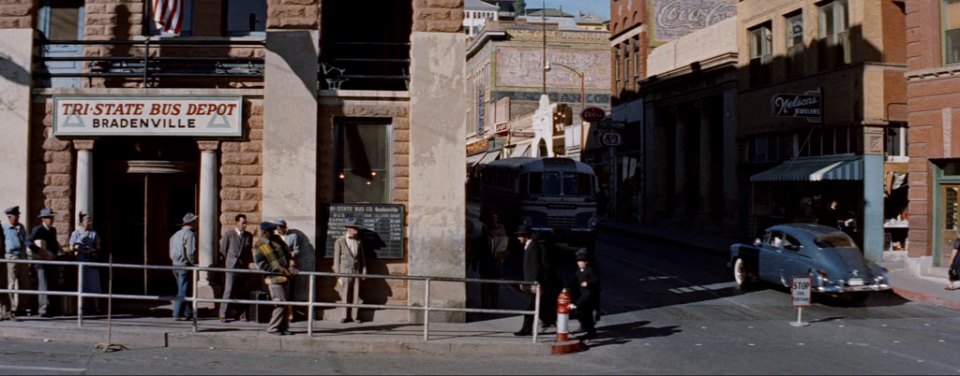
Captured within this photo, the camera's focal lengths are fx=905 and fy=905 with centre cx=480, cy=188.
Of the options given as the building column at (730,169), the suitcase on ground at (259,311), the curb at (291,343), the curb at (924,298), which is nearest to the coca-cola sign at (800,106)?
the building column at (730,169)

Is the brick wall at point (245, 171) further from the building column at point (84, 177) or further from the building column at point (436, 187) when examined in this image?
the building column at point (436, 187)

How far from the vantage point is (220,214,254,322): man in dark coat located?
14.7 metres

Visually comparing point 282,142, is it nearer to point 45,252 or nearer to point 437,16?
point 437,16

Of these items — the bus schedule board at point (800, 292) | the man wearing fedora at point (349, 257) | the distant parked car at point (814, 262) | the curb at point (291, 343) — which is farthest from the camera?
the distant parked car at point (814, 262)

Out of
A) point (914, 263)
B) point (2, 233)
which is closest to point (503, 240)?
point (2, 233)

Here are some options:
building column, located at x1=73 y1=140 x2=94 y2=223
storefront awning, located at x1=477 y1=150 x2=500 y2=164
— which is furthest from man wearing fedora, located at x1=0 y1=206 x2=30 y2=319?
storefront awning, located at x1=477 y1=150 x2=500 y2=164

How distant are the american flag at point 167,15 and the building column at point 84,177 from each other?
2.37 meters

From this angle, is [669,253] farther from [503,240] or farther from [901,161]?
[503,240]

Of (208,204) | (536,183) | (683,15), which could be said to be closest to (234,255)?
(208,204)

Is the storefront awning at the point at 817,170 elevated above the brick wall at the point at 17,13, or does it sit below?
below

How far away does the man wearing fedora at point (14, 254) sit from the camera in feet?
47.6

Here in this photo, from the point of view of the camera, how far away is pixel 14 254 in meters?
14.6

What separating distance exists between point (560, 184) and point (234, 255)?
14476 millimetres

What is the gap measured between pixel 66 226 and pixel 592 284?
8.99 metres
